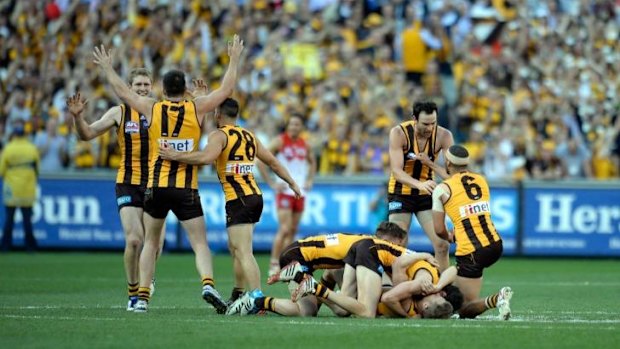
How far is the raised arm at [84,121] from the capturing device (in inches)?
511

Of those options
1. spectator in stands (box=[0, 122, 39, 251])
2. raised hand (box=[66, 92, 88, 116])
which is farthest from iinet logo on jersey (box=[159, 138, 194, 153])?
spectator in stands (box=[0, 122, 39, 251])

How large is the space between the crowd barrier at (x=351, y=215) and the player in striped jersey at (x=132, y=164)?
10.3m

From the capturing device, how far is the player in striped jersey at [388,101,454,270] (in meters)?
14.6

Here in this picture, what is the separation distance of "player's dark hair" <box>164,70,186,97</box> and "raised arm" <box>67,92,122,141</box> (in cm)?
87

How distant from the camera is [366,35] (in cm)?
2811

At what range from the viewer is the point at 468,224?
42.0 ft

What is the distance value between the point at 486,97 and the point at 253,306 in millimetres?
14781

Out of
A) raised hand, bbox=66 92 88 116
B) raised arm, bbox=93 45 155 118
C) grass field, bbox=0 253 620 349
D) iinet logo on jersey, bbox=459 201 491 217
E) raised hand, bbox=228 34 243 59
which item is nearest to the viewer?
grass field, bbox=0 253 620 349

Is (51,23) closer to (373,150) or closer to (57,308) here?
(373,150)

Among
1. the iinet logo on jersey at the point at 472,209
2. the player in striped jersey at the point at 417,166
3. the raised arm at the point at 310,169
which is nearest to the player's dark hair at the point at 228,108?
the player in striped jersey at the point at 417,166

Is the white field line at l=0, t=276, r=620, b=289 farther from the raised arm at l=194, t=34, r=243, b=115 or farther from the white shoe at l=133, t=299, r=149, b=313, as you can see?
the raised arm at l=194, t=34, r=243, b=115

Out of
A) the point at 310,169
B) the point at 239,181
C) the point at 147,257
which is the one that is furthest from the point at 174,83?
the point at 310,169

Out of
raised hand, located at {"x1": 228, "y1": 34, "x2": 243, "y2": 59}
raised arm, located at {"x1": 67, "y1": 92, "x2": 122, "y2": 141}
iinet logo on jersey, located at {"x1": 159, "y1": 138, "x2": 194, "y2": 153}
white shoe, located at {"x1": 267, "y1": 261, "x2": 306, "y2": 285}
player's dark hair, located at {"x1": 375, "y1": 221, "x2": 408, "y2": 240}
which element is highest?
raised hand, located at {"x1": 228, "y1": 34, "x2": 243, "y2": 59}

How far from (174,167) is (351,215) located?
11.7 meters
